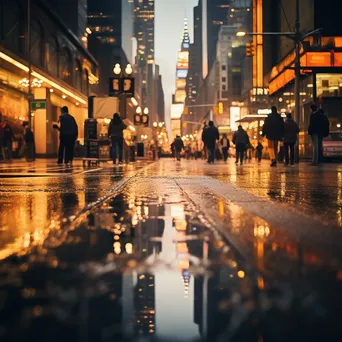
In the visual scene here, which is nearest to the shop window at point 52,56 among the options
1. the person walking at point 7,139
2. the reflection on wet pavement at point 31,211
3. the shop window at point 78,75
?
the shop window at point 78,75

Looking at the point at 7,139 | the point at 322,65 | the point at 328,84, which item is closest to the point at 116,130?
the point at 7,139

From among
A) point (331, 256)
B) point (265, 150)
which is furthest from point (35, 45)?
point (331, 256)

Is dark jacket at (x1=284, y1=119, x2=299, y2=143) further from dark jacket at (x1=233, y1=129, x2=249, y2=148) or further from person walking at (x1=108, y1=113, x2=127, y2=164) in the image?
person walking at (x1=108, y1=113, x2=127, y2=164)

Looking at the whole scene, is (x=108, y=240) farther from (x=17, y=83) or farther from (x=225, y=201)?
(x=17, y=83)

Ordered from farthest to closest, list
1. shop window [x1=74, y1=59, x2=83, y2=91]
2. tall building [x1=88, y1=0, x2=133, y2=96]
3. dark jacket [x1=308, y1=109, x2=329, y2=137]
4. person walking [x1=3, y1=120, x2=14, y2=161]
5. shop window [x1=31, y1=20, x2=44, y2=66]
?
tall building [x1=88, y1=0, x2=133, y2=96] < shop window [x1=74, y1=59, x2=83, y2=91] < shop window [x1=31, y1=20, x2=44, y2=66] < person walking [x1=3, y1=120, x2=14, y2=161] < dark jacket [x1=308, y1=109, x2=329, y2=137]

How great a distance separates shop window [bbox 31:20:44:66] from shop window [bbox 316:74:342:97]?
19.3m

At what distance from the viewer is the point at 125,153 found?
27.6 meters

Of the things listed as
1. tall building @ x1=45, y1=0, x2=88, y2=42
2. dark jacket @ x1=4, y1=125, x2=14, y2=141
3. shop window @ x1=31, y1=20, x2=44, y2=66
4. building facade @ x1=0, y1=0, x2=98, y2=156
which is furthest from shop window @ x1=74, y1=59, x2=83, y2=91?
dark jacket @ x1=4, y1=125, x2=14, y2=141

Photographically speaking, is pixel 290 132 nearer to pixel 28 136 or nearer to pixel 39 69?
pixel 28 136

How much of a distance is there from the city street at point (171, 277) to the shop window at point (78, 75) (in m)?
52.3

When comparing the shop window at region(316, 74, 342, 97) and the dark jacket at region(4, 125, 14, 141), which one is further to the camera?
the shop window at region(316, 74, 342, 97)

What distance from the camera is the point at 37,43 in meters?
40.4

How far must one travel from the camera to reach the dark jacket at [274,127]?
20422mm

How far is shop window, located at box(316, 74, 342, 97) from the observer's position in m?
33.3
